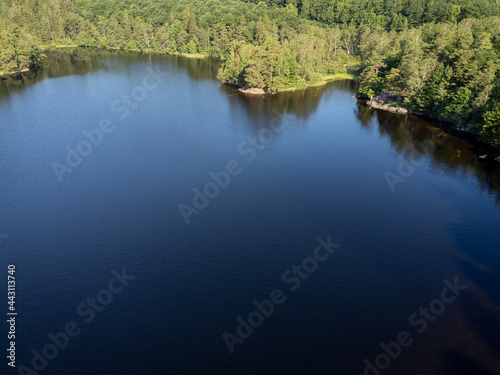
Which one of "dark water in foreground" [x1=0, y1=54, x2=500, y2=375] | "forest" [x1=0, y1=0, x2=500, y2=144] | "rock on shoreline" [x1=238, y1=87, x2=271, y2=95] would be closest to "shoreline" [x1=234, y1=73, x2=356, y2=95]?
"rock on shoreline" [x1=238, y1=87, x2=271, y2=95]

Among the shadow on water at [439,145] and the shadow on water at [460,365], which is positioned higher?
the shadow on water at [439,145]

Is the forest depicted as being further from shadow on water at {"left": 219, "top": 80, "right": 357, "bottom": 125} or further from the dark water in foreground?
the dark water in foreground

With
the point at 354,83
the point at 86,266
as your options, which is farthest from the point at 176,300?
A: the point at 354,83

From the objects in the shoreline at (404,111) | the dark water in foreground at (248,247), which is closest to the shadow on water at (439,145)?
the shoreline at (404,111)

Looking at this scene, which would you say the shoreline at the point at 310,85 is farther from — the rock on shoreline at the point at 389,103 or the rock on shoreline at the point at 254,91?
the rock on shoreline at the point at 389,103

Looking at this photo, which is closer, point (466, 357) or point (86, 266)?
point (466, 357)

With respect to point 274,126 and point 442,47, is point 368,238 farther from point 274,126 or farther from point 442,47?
point 442,47
